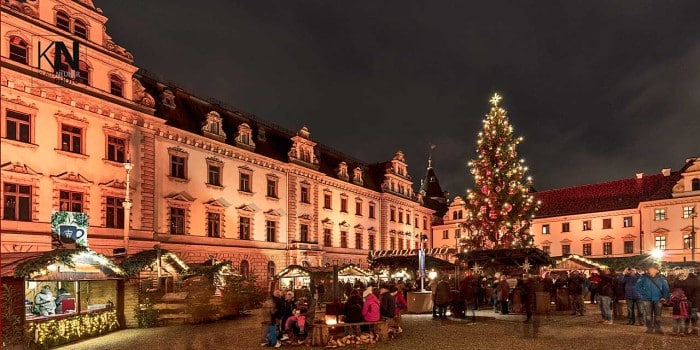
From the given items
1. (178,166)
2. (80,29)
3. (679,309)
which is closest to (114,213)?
(178,166)

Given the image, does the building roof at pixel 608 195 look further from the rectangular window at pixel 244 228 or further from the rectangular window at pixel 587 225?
Result: the rectangular window at pixel 244 228

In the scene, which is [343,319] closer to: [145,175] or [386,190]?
[145,175]

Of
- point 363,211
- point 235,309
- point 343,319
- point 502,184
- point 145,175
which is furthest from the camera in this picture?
point 363,211

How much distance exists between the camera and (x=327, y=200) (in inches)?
1930

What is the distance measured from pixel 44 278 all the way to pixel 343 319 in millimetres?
8976

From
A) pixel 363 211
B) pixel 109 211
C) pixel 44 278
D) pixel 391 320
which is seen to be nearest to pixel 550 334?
pixel 391 320

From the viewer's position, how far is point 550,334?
16.9 metres

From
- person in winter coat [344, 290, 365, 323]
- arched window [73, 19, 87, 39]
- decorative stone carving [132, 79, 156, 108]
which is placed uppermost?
arched window [73, 19, 87, 39]

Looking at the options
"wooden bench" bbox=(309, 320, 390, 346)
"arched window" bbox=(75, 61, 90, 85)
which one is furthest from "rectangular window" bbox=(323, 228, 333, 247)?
"wooden bench" bbox=(309, 320, 390, 346)

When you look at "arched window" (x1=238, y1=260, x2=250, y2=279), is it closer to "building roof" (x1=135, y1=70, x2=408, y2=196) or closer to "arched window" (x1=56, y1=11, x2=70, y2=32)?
"building roof" (x1=135, y1=70, x2=408, y2=196)

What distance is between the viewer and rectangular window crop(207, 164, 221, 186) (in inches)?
1405

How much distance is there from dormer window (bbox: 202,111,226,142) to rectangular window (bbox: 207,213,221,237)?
5.04m

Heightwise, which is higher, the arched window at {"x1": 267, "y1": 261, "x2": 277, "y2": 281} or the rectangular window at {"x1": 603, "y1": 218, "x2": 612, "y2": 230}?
the rectangular window at {"x1": 603, "y1": 218, "x2": 612, "y2": 230}

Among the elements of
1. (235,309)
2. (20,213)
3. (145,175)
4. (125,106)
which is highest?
(125,106)
